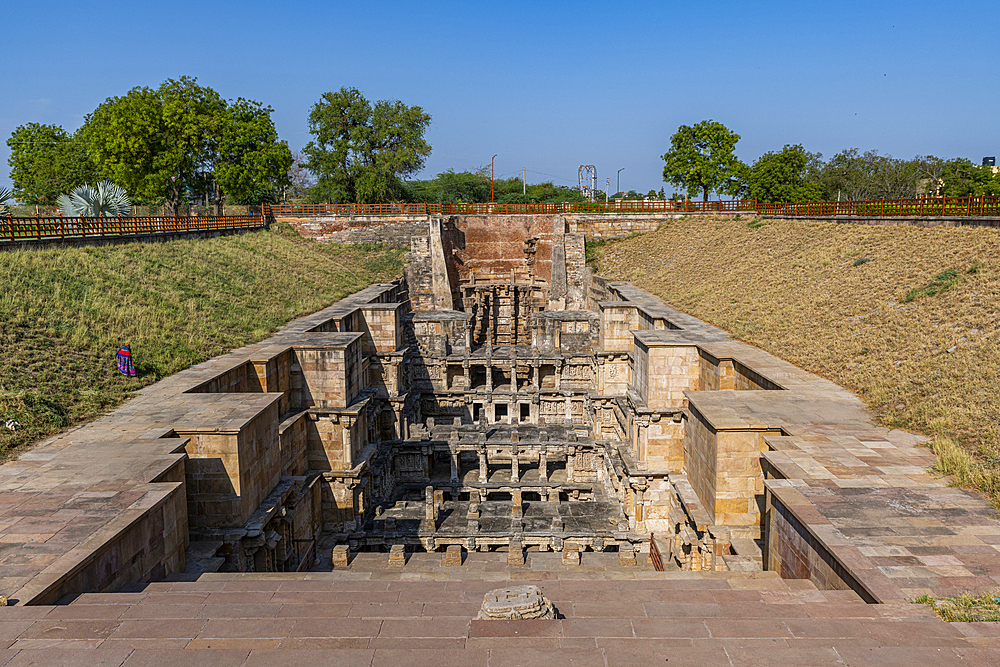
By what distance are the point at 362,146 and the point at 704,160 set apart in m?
24.3

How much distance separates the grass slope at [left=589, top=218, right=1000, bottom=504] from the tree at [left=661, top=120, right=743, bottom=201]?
626 inches

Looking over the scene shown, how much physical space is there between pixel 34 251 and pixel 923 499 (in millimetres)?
21259

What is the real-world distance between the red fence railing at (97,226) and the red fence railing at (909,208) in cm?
2921

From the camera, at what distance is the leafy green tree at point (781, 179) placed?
48.4m

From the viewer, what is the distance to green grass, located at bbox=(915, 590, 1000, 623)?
5387 millimetres

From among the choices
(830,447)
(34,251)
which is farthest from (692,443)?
(34,251)

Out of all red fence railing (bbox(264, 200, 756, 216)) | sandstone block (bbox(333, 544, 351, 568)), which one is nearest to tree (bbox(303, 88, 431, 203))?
red fence railing (bbox(264, 200, 756, 216))

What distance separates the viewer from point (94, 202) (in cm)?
2409

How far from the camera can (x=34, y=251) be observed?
1777cm

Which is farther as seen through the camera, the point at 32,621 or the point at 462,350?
the point at 462,350

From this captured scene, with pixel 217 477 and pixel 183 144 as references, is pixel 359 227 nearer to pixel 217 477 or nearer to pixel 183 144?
pixel 183 144

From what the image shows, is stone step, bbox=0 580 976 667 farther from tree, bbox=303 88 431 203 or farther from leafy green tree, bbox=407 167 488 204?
leafy green tree, bbox=407 167 488 204

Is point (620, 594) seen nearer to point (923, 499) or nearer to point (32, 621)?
point (923, 499)

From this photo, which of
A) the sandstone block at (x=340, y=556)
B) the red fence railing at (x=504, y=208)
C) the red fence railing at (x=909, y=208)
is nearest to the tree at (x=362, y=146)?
the red fence railing at (x=504, y=208)
